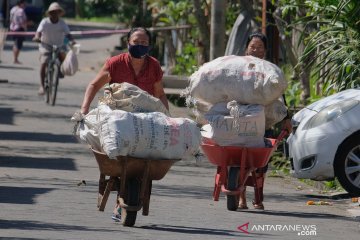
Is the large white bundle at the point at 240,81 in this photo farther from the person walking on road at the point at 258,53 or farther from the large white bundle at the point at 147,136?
the large white bundle at the point at 147,136

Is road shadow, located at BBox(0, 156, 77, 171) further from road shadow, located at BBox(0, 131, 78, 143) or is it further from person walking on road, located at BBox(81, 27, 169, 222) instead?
person walking on road, located at BBox(81, 27, 169, 222)

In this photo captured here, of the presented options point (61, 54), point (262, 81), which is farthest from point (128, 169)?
point (61, 54)

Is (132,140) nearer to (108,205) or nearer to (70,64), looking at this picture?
(108,205)

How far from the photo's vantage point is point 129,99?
1089 cm

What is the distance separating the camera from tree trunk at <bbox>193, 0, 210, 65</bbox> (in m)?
25.4

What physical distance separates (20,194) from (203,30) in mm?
13291

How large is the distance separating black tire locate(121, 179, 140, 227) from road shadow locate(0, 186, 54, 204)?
1661 millimetres

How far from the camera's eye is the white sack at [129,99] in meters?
10.9

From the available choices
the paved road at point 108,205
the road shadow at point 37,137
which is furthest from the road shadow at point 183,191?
the road shadow at point 37,137

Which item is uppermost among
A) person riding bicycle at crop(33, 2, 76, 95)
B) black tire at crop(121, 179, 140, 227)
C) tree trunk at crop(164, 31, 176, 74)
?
black tire at crop(121, 179, 140, 227)

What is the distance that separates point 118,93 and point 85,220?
46.4 inches

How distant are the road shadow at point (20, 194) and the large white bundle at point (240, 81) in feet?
6.38

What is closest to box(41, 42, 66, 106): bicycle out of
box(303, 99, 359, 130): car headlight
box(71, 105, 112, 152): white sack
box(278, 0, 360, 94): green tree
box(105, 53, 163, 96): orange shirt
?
box(278, 0, 360, 94): green tree

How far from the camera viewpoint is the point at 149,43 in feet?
37.6
